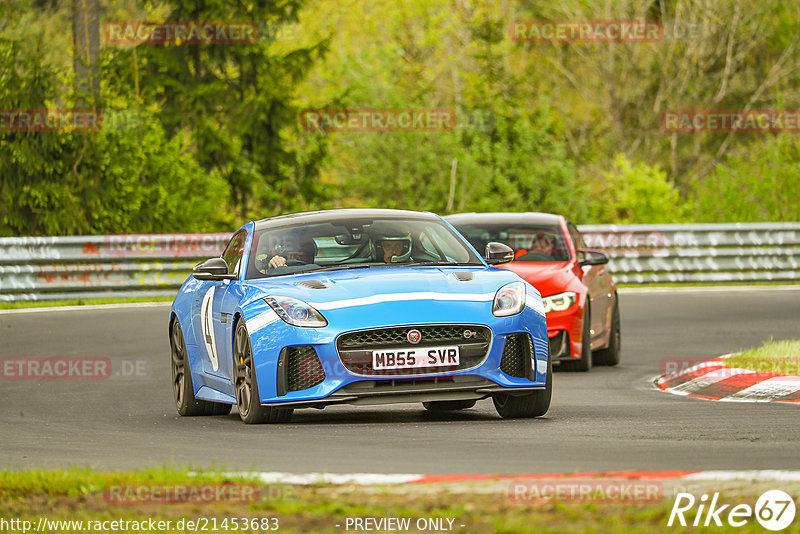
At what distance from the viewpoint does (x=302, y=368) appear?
9.59 m

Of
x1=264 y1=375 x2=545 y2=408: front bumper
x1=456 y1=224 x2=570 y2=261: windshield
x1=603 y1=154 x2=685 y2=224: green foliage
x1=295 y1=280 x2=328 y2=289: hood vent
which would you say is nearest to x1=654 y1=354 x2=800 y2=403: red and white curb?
x1=456 y1=224 x2=570 y2=261: windshield

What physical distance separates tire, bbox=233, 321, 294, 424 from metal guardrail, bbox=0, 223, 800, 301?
14880 mm

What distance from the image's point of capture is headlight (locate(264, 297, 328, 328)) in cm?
956

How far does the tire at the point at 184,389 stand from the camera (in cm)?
1166

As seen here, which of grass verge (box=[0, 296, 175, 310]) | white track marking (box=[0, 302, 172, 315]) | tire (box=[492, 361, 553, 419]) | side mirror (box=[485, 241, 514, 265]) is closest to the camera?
tire (box=[492, 361, 553, 419])

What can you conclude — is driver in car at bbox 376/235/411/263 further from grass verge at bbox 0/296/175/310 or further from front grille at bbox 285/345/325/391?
grass verge at bbox 0/296/175/310

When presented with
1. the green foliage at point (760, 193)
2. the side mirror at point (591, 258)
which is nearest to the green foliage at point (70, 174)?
the green foliage at point (760, 193)

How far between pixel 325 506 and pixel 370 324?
3.33 m

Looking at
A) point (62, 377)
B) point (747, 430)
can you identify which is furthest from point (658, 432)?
point (62, 377)

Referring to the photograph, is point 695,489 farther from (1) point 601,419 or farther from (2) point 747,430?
(1) point 601,419

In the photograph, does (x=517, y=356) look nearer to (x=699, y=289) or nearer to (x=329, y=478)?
(x=329, y=478)

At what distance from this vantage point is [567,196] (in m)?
37.4

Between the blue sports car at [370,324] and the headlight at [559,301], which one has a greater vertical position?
the blue sports car at [370,324]

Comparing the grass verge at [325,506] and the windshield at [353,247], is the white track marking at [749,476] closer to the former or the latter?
the grass verge at [325,506]
